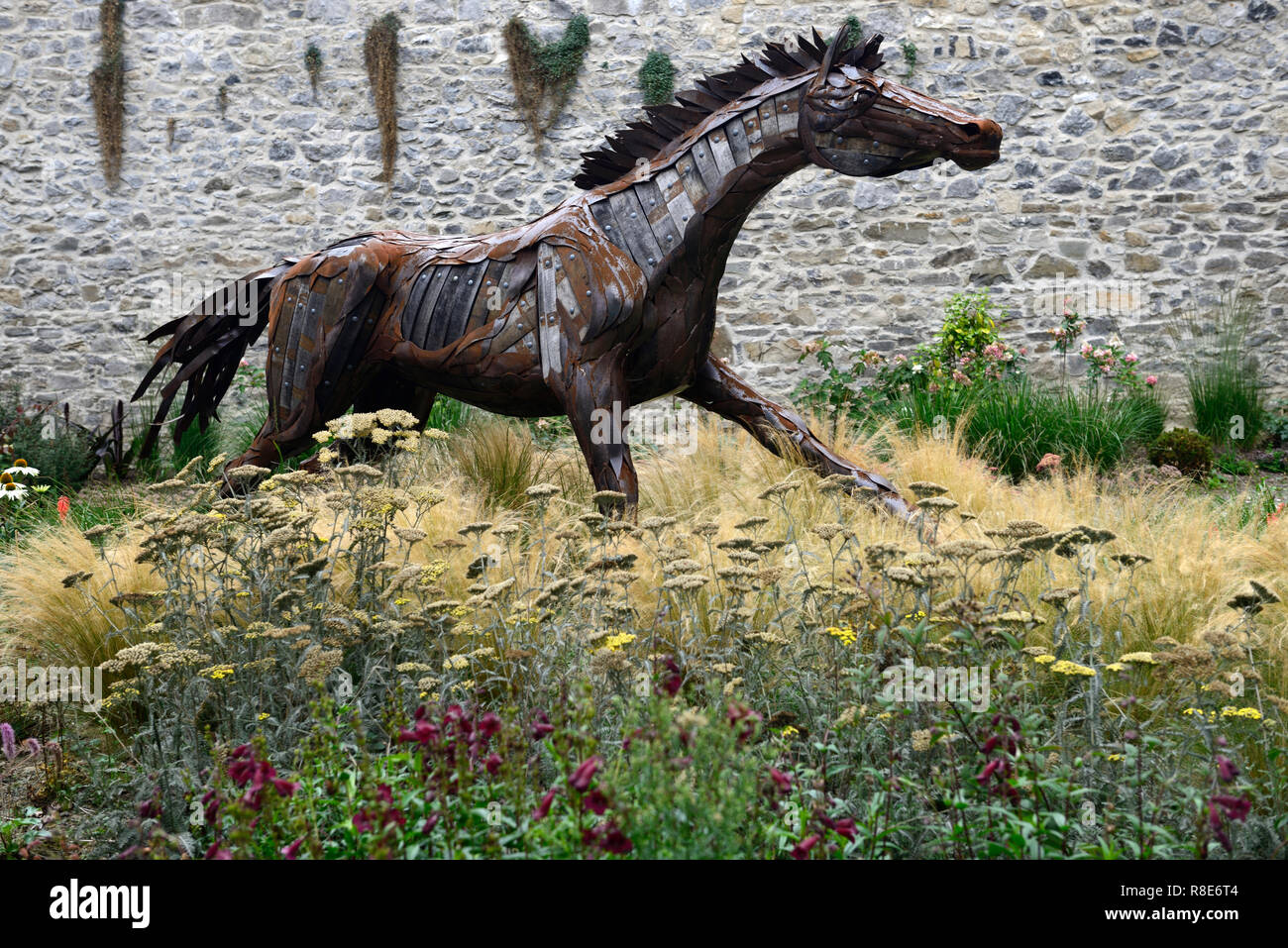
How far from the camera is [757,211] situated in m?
9.11

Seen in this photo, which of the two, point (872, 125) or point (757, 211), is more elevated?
point (757, 211)

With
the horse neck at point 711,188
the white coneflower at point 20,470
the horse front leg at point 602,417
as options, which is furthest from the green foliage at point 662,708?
the white coneflower at point 20,470

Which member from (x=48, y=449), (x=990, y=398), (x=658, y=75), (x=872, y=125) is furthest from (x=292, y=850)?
(x=658, y=75)

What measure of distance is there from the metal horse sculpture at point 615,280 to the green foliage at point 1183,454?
415cm

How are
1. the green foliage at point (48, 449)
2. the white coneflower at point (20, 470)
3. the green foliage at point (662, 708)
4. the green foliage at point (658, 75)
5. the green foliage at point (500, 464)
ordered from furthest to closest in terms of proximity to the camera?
the green foliage at point (658, 75) → the green foliage at point (48, 449) → the white coneflower at point (20, 470) → the green foliage at point (500, 464) → the green foliage at point (662, 708)

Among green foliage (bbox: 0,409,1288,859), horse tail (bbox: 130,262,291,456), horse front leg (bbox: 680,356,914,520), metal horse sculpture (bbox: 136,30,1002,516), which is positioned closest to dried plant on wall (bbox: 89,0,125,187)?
horse tail (bbox: 130,262,291,456)

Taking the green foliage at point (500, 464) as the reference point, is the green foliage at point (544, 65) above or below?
above

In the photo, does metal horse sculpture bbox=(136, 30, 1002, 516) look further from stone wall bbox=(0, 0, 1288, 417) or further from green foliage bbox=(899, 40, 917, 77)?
green foliage bbox=(899, 40, 917, 77)

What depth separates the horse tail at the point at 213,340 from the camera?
4527 mm

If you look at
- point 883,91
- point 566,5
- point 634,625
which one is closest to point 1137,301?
point 566,5

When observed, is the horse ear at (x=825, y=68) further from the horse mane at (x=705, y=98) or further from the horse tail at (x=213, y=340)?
the horse tail at (x=213, y=340)

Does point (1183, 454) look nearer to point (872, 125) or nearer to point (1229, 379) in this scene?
point (1229, 379)

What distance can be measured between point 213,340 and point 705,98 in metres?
2.41

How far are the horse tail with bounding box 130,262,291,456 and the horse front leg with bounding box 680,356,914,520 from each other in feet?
6.15
